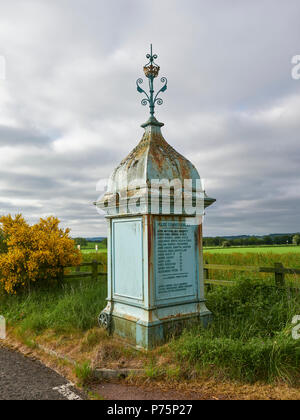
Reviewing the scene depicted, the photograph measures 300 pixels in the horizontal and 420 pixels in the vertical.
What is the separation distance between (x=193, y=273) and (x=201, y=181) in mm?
1690

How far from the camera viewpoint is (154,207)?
5.04 m

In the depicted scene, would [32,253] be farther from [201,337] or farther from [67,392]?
[201,337]

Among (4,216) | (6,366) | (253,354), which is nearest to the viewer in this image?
(253,354)

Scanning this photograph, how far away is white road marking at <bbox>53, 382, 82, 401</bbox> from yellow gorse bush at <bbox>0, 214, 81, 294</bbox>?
15.5 ft

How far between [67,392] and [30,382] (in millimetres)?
713

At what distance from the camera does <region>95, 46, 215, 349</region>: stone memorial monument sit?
495cm

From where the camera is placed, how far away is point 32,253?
8391 millimetres

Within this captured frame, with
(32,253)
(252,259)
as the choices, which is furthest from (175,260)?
(252,259)

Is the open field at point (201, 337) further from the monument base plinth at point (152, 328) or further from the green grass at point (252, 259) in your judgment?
the green grass at point (252, 259)

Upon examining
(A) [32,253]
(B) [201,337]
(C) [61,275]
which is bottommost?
(B) [201,337]

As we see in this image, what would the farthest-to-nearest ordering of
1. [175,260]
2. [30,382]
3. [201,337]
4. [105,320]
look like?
1. [105,320]
2. [175,260]
3. [201,337]
4. [30,382]

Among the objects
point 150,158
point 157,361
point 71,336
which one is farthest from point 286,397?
point 150,158
